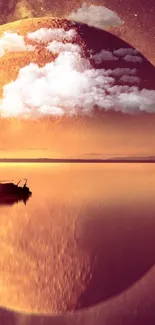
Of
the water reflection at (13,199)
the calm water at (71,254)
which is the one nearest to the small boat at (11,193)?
the water reflection at (13,199)

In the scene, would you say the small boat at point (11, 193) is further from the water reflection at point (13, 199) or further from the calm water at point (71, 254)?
the calm water at point (71, 254)

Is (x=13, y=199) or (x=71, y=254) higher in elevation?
(x=71, y=254)

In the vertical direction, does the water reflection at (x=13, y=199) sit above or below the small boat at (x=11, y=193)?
below

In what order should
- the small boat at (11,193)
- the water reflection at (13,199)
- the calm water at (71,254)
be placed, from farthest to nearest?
the small boat at (11,193), the water reflection at (13,199), the calm water at (71,254)

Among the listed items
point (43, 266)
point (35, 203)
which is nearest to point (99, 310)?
point (43, 266)

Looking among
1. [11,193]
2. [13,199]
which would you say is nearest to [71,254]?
[13,199]

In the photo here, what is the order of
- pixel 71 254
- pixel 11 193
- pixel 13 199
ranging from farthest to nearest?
1. pixel 11 193
2. pixel 13 199
3. pixel 71 254

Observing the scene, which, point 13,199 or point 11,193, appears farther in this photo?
point 11,193

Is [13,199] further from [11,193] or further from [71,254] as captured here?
[71,254]

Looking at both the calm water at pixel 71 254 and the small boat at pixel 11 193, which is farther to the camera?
the small boat at pixel 11 193

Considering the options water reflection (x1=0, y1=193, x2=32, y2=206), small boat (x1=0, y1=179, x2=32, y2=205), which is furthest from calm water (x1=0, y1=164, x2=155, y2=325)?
small boat (x1=0, y1=179, x2=32, y2=205)

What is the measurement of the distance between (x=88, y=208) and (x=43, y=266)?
2387 centimetres

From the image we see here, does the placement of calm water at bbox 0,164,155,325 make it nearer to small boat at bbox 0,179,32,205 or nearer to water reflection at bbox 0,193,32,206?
water reflection at bbox 0,193,32,206

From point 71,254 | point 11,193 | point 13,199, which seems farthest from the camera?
point 11,193
